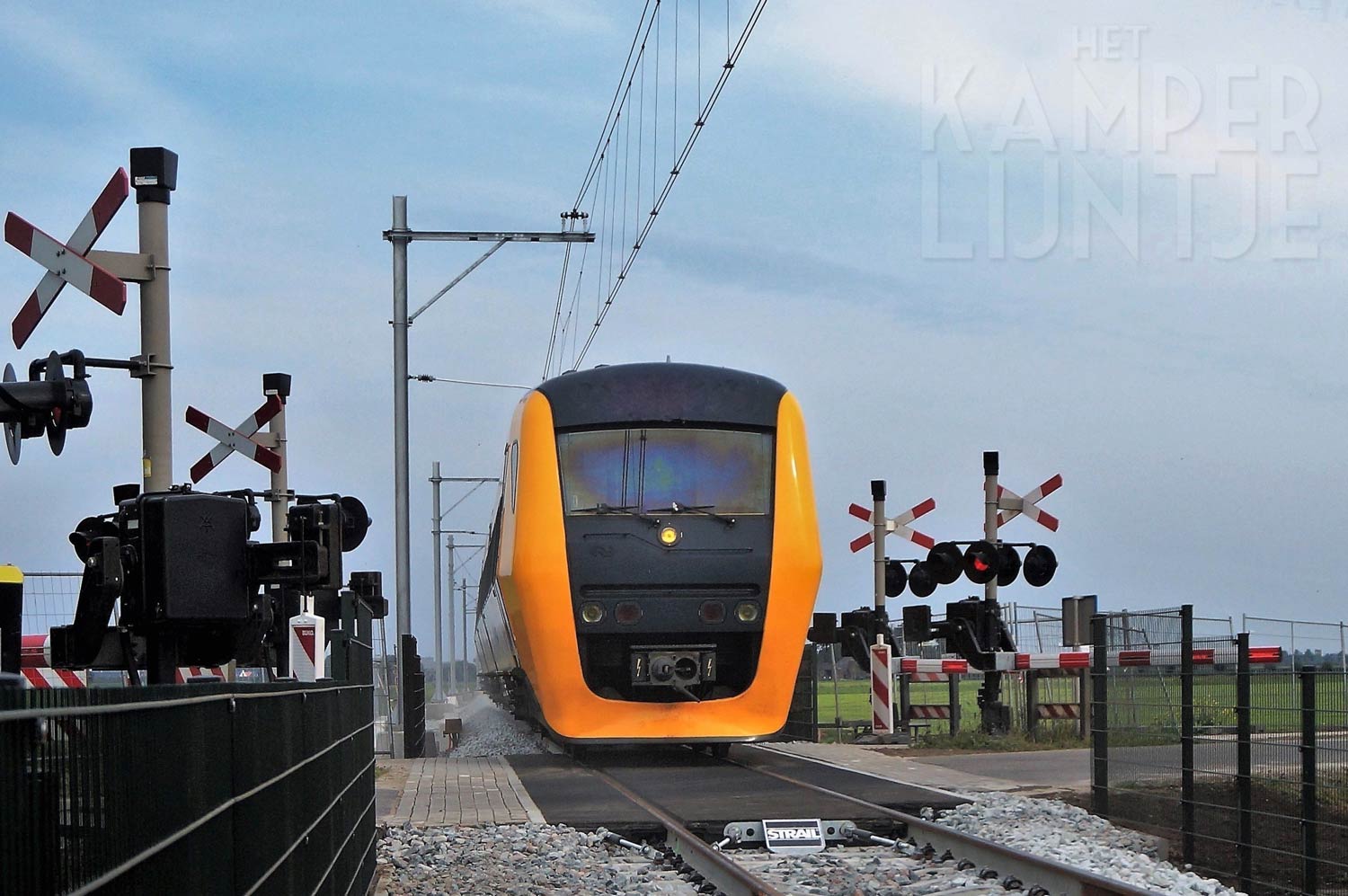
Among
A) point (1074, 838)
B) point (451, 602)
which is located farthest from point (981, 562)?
point (451, 602)

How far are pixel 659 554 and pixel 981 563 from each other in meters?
6.09

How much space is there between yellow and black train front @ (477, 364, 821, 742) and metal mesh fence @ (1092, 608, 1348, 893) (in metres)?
4.99

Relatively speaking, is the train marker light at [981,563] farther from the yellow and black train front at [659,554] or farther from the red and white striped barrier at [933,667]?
the yellow and black train front at [659,554]

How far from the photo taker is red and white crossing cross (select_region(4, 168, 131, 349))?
9.95 meters

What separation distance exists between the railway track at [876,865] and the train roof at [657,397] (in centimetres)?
528

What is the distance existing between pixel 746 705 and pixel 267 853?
11890mm

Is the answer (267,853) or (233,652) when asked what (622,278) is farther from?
(267,853)

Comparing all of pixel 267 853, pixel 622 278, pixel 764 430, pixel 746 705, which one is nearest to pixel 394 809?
pixel 746 705

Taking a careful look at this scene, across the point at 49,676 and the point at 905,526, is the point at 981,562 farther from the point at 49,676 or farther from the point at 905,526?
the point at 49,676

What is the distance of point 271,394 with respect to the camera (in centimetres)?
Answer: 1553

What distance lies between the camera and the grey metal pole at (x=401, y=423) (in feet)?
80.1

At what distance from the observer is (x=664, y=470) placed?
16.5 metres

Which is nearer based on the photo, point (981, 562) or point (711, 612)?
point (711, 612)

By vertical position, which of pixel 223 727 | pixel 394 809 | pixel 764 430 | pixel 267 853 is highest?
pixel 764 430
